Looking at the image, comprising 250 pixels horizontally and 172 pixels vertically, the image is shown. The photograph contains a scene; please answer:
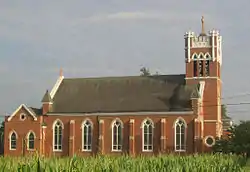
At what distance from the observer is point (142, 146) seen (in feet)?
178

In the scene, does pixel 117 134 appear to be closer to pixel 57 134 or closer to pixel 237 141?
pixel 57 134

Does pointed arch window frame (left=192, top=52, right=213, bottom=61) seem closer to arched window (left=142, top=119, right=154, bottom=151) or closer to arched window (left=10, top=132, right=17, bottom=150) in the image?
arched window (left=142, top=119, right=154, bottom=151)

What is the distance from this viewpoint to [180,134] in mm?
53469

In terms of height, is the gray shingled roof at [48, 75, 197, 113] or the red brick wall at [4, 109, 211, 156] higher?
the gray shingled roof at [48, 75, 197, 113]

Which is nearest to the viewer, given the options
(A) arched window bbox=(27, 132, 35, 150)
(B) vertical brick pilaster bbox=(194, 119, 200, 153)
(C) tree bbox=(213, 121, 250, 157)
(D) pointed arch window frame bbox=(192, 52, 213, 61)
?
(C) tree bbox=(213, 121, 250, 157)

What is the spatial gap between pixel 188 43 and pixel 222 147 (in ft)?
44.8

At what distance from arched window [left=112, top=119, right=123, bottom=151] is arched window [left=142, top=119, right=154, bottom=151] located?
2.53 m

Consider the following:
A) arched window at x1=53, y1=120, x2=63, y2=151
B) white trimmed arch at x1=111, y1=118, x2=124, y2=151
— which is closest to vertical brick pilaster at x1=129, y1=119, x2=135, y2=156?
white trimmed arch at x1=111, y1=118, x2=124, y2=151

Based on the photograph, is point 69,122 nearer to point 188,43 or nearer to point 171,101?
point 171,101

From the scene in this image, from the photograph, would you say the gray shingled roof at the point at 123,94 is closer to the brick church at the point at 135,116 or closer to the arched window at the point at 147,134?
the brick church at the point at 135,116

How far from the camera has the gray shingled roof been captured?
55.3 metres

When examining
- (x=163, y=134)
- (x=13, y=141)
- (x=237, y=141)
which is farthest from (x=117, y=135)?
(x=237, y=141)

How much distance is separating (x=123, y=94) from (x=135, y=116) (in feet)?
13.4

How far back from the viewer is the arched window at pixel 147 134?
54.5 metres
